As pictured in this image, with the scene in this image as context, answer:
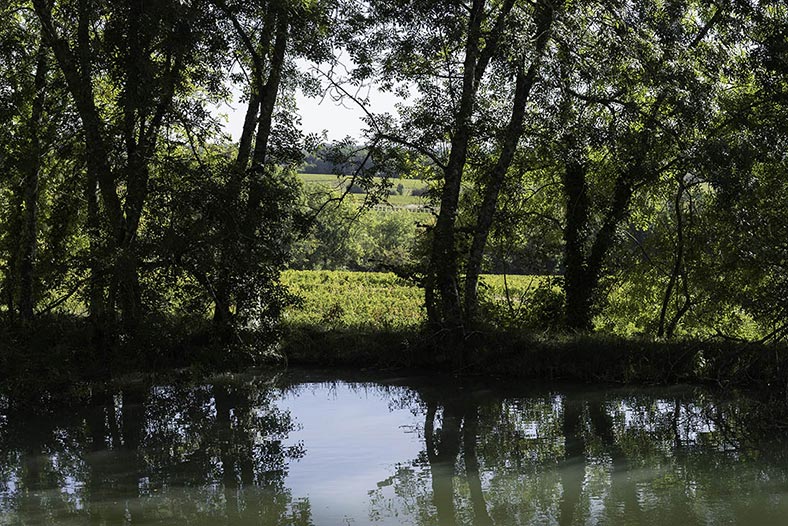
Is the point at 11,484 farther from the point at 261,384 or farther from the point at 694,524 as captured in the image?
the point at 694,524

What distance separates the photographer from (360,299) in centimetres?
2095

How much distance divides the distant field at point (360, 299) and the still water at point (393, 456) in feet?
8.17

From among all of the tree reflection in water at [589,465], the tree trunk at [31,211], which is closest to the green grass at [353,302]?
the tree reflection in water at [589,465]

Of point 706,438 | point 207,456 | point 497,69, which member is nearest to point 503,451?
point 706,438

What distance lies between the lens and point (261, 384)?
1388 cm

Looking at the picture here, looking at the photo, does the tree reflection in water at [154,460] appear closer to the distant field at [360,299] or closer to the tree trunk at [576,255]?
the distant field at [360,299]

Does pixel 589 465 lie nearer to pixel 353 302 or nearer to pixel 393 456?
pixel 393 456

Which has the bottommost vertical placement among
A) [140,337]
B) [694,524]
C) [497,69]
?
[694,524]

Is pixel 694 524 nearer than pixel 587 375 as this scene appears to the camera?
Yes

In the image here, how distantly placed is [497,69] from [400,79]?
1641 millimetres

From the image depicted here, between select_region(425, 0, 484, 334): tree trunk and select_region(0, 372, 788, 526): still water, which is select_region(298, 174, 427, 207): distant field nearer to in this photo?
select_region(425, 0, 484, 334): tree trunk

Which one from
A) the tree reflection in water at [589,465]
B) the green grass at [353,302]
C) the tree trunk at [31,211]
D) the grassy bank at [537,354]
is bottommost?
the tree reflection in water at [589,465]

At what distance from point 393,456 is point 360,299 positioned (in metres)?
A: 11.3

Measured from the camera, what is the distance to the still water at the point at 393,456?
7695 mm
